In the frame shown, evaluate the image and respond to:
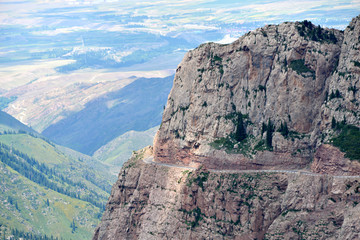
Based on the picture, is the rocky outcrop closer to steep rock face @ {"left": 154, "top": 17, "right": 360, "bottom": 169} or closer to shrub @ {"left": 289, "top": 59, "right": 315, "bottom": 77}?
steep rock face @ {"left": 154, "top": 17, "right": 360, "bottom": 169}

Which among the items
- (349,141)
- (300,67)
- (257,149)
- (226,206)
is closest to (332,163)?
(349,141)

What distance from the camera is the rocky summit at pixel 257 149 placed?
A: 15388 centimetres

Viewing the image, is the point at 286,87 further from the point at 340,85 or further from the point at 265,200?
the point at 265,200

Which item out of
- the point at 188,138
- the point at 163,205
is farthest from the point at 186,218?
the point at 188,138

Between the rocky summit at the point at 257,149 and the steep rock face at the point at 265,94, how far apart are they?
0.78 feet

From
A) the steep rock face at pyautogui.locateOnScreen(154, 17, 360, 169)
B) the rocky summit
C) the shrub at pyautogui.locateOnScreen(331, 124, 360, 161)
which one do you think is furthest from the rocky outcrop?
the steep rock face at pyautogui.locateOnScreen(154, 17, 360, 169)

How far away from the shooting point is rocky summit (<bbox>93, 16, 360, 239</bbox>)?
154 metres

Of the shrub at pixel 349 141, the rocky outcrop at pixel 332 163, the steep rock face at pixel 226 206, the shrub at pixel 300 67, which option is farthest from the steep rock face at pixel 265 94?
the steep rock face at pixel 226 206

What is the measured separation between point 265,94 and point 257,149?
43.9 ft

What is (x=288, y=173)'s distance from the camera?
16125 centimetres

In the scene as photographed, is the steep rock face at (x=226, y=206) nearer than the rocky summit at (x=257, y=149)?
Yes

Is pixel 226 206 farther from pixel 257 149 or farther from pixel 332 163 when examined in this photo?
pixel 332 163

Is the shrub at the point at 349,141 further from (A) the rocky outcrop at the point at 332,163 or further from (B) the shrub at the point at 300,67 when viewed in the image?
(B) the shrub at the point at 300,67

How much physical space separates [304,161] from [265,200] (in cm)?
1208
